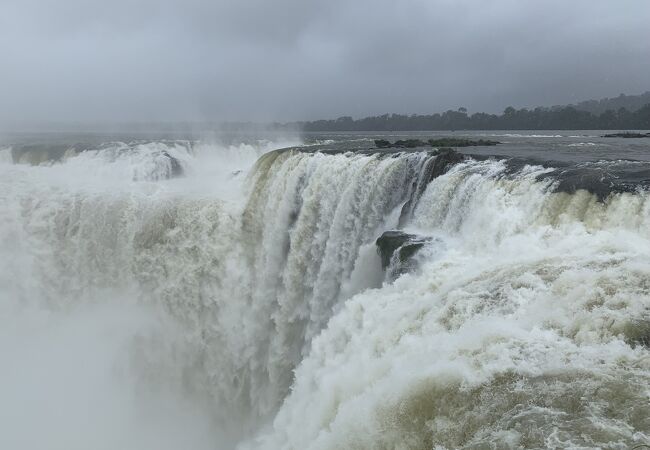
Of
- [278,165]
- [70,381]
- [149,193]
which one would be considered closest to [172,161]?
[149,193]

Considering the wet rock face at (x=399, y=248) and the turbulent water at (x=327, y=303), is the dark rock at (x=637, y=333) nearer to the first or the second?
the turbulent water at (x=327, y=303)

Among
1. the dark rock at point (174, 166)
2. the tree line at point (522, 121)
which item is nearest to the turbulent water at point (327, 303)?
the dark rock at point (174, 166)

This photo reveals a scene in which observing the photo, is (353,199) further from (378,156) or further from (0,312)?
(0,312)

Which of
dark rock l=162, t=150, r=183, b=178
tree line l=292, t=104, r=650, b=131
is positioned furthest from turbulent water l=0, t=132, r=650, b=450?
tree line l=292, t=104, r=650, b=131

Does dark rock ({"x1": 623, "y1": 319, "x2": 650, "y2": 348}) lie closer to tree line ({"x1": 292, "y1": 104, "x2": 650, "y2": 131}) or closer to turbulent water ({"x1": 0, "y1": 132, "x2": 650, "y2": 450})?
turbulent water ({"x1": 0, "y1": 132, "x2": 650, "y2": 450})

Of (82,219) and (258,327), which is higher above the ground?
(82,219)

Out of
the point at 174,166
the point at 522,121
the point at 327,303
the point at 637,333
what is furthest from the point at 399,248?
the point at 522,121
